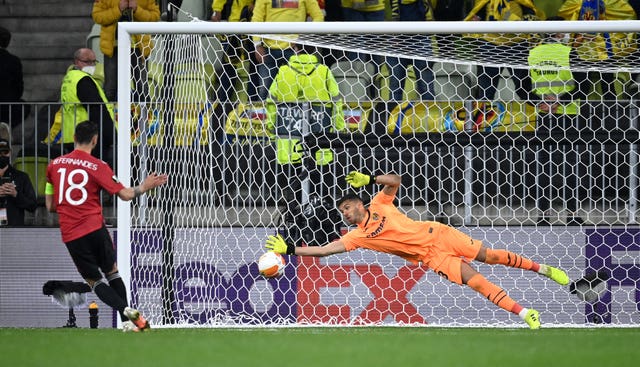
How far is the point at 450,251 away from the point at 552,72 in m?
2.07

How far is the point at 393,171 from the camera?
11.4 metres

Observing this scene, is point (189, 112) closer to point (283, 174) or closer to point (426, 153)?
point (283, 174)

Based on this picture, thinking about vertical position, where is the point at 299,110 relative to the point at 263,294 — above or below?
above

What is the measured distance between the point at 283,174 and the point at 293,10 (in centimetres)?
200

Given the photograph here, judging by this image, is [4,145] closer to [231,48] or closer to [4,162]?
[4,162]

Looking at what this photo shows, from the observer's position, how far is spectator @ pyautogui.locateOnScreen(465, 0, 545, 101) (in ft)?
36.2

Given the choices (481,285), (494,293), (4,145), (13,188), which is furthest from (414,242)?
(4,145)

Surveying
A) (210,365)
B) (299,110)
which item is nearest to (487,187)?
(299,110)

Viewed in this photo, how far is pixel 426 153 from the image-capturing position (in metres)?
11.3

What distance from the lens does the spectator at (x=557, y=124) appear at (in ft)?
36.1

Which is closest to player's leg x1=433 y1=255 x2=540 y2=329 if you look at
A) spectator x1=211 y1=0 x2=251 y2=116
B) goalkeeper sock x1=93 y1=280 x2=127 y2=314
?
spectator x1=211 y1=0 x2=251 y2=116

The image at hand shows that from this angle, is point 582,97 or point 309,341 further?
point 582,97

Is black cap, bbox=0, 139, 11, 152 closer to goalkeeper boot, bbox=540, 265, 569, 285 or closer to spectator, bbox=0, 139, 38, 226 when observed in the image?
spectator, bbox=0, 139, 38, 226

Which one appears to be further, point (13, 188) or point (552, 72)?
point (13, 188)
